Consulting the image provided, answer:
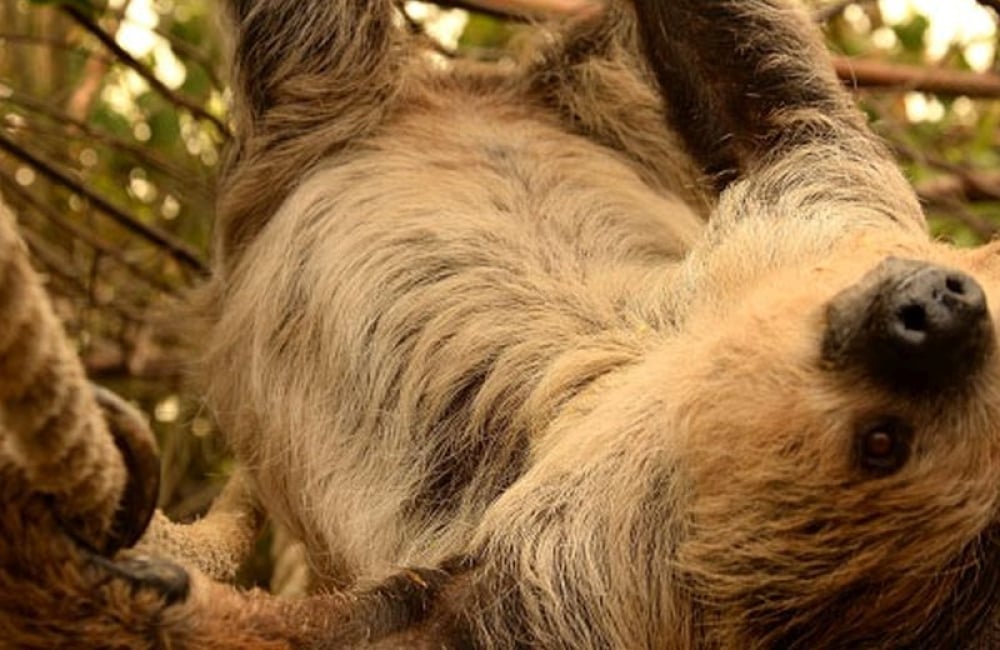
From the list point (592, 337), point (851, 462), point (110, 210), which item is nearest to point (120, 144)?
point (110, 210)

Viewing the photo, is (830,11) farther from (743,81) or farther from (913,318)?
(913,318)

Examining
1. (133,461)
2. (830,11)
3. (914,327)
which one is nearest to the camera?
(133,461)

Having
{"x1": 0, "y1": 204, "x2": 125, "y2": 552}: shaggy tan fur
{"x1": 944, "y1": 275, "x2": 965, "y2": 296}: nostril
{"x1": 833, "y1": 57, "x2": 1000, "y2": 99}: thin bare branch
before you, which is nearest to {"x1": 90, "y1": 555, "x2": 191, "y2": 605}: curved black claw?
{"x1": 0, "y1": 204, "x2": 125, "y2": 552}: shaggy tan fur

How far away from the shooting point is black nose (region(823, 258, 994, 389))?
292 centimetres

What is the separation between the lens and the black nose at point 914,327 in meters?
2.92

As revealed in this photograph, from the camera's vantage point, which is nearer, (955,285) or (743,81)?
(955,285)

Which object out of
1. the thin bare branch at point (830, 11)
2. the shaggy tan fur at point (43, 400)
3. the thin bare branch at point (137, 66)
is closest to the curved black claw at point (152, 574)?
the shaggy tan fur at point (43, 400)

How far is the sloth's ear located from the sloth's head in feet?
2.85

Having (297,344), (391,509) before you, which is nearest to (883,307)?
(391,509)

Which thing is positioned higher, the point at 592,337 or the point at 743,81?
the point at 743,81

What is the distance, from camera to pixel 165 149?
5922 millimetres

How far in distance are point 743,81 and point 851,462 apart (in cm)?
148

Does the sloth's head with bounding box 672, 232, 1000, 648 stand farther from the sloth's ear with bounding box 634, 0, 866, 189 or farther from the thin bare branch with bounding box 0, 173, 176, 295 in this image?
the thin bare branch with bounding box 0, 173, 176, 295

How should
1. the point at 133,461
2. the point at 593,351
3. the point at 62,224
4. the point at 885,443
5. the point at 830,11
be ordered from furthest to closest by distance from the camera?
1. the point at 62,224
2. the point at 830,11
3. the point at 593,351
4. the point at 885,443
5. the point at 133,461
